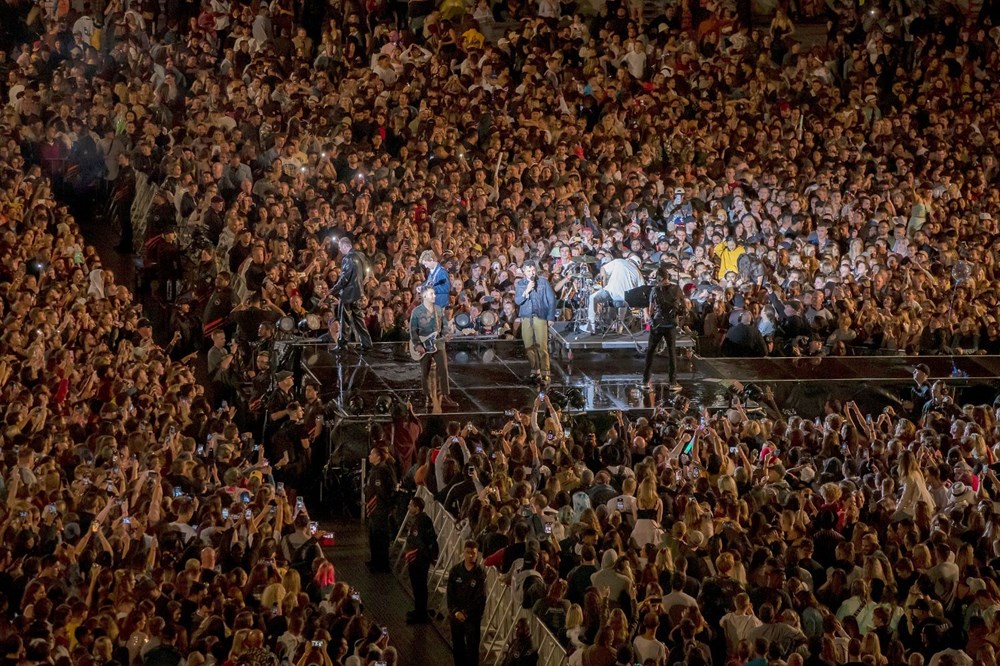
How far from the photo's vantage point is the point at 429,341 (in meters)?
18.2

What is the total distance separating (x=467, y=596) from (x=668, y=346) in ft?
21.0

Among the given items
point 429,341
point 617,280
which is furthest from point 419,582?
point 617,280

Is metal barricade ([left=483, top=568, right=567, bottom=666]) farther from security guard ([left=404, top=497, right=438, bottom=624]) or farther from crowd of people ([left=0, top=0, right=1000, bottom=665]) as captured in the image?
security guard ([left=404, top=497, right=438, bottom=624])

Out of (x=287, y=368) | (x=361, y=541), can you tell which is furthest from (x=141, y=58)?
(x=361, y=541)

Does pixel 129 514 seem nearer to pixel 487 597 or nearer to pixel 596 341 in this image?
pixel 487 597

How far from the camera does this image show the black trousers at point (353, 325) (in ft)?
63.4

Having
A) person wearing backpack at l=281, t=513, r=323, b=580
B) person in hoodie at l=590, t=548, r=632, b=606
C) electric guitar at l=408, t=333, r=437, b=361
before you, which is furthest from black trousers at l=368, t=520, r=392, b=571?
person in hoodie at l=590, t=548, r=632, b=606

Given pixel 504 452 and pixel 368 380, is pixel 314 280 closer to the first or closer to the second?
pixel 368 380

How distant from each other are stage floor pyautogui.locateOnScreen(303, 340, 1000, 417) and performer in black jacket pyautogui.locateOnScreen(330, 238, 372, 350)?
0.21 m

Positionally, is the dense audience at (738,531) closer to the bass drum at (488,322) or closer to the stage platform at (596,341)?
the bass drum at (488,322)

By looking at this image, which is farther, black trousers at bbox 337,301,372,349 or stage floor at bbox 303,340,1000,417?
black trousers at bbox 337,301,372,349

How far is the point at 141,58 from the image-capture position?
2398 centimetres

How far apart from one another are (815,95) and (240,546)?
15919 mm

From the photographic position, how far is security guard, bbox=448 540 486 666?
44.6 ft
